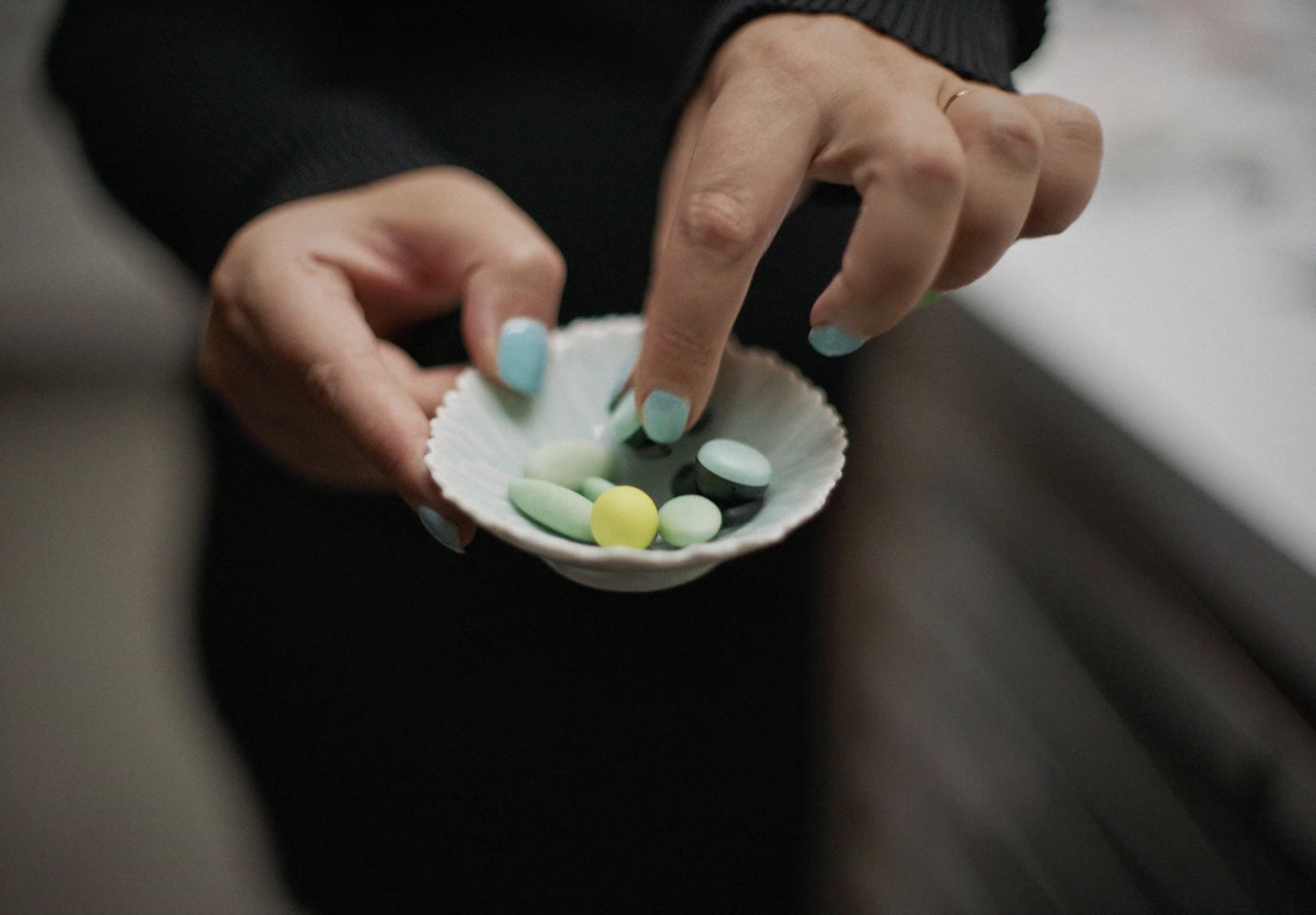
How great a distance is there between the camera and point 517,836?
711 millimetres

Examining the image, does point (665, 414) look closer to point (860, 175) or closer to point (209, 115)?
point (860, 175)

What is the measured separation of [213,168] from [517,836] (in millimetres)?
556

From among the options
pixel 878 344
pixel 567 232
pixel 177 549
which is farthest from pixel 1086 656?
pixel 177 549

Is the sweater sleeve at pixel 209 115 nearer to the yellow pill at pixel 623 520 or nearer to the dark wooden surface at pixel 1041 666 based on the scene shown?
the yellow pill at pixel 623 520

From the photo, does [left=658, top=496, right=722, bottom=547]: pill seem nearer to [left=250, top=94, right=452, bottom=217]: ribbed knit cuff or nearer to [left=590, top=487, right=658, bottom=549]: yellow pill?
[left=590, top=487, right=658, bottom=549]: yellow pill

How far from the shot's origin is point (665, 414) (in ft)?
1.38

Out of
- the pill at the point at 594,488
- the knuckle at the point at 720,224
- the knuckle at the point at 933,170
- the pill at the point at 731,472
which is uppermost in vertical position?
the knuckle at the point at 933,170

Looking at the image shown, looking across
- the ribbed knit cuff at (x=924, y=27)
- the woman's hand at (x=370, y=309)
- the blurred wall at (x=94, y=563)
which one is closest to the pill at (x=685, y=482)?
the woman's hand at (x=370, y=309)

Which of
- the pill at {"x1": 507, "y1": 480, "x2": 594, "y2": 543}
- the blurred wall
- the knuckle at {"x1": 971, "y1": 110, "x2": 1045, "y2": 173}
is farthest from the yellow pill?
the blurred wall

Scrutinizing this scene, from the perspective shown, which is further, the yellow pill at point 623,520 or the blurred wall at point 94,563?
the blurred wall at point 94,563

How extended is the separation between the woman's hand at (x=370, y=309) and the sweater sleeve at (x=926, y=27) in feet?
0.48

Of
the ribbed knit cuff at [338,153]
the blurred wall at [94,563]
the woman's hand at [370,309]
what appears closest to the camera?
the woman's hand at [370,309]

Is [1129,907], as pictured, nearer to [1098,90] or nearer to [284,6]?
[1098,90]

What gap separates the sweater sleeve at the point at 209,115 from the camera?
1.98 ft
